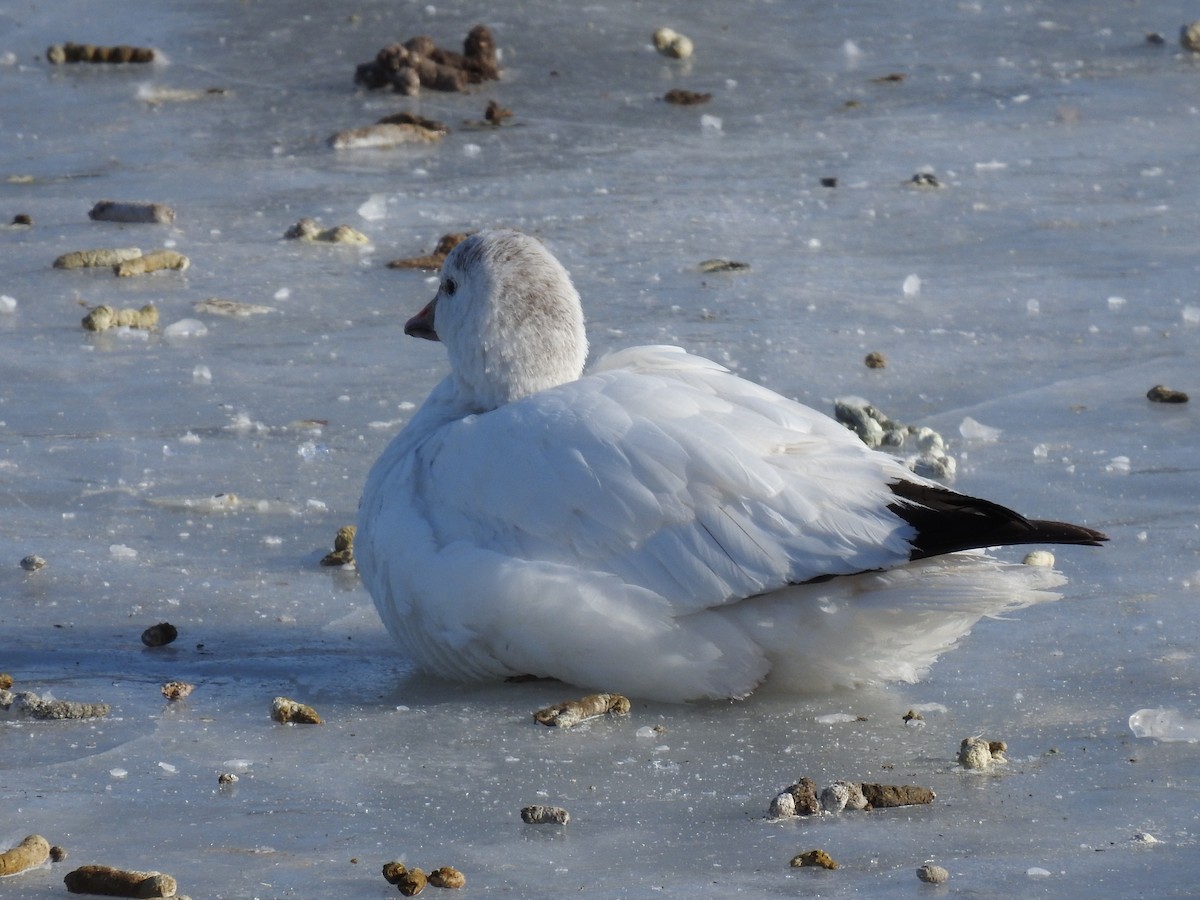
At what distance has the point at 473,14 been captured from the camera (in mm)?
11656

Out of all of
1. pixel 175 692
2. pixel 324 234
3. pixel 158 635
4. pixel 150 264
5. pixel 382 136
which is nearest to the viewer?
pixel 175 692

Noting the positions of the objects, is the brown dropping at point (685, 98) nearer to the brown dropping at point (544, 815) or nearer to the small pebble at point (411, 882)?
the brown dropping at point (544, 815)

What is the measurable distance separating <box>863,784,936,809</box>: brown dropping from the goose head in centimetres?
149

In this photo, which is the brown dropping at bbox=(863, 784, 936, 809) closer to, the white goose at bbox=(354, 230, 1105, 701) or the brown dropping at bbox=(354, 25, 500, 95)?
the white goose at bbox=(354, 230, 1105, 701)

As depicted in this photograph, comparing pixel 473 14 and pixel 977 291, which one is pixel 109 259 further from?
pixel 473 14

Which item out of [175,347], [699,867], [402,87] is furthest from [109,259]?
[699,867]

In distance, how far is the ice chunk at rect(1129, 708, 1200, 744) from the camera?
3811mm

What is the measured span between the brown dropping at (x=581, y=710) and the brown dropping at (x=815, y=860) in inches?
33.4

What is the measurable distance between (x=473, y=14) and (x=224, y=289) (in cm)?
483

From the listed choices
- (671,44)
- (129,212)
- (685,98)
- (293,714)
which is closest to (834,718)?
(293,714)

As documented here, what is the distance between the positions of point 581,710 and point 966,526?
0.88 m

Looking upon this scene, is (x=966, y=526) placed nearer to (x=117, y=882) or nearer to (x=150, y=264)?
(x=117, y=882)

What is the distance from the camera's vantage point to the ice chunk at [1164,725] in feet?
12.5

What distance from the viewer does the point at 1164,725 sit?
3.83 metres
